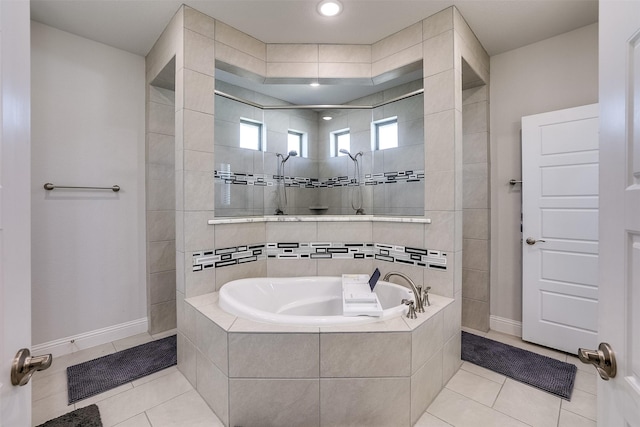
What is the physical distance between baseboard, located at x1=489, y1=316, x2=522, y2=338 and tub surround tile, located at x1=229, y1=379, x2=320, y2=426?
83.2 inches

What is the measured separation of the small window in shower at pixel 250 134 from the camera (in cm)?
282

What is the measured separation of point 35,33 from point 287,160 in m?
2.24

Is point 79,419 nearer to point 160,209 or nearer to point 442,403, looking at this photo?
point 160,209

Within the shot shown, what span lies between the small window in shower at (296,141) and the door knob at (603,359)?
9.39 feet

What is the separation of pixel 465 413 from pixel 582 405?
2.45 feet

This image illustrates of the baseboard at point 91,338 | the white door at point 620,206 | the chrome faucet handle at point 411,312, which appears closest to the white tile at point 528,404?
the chrome faucet handle at point 411,312

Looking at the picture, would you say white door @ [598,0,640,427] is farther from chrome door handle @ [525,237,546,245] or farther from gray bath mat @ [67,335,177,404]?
gray bath mat @ [67,335,177,404]

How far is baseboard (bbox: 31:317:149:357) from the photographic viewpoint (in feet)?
7.69

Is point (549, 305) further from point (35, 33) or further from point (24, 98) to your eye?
point (35, 33)

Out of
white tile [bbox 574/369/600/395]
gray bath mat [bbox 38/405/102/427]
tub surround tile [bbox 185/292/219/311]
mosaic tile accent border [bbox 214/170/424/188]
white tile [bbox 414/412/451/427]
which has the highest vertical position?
mosaic tile accent border [bbox 214/170/424/188]

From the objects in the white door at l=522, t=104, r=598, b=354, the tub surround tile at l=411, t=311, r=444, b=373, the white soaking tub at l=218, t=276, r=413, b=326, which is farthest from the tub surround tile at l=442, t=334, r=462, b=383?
the white door at l=522, t=104, r=598, b=354

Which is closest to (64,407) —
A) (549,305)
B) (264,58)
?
(264,58)

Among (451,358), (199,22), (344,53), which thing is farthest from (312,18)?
(451,358)

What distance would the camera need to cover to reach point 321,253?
2625mm
